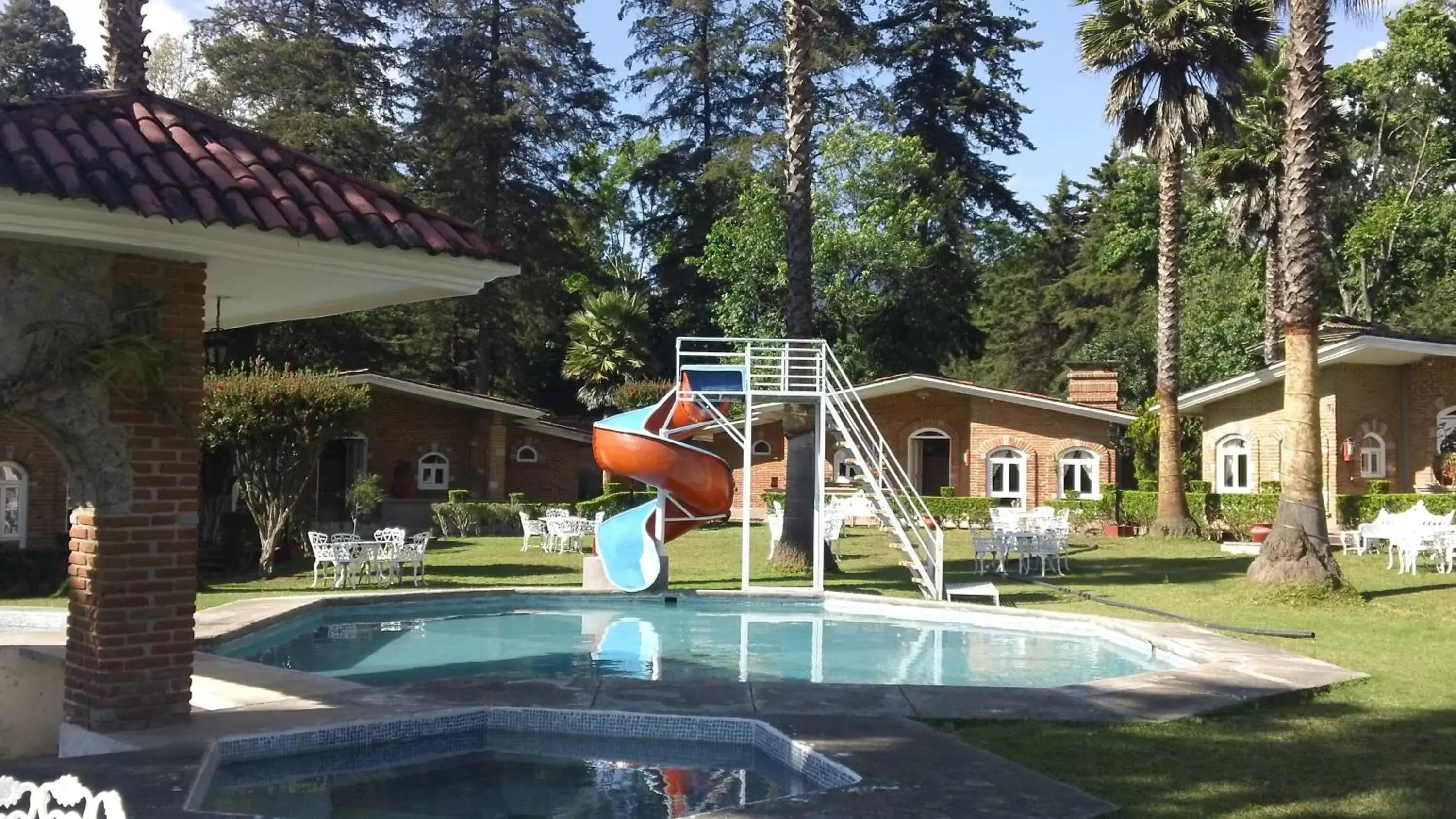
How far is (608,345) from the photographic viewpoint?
3625 cm

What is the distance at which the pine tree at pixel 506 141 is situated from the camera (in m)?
39.2

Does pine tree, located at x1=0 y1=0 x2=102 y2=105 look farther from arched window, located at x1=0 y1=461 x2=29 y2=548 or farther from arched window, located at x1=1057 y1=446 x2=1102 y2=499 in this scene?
A: arched window, located at x1=1057 y1=446 x2=1102 y2=499

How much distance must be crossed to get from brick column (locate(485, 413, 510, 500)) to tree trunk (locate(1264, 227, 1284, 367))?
1938cm

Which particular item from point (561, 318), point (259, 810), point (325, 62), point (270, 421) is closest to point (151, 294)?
point (259, 810)

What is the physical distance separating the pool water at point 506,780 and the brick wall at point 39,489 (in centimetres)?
1691

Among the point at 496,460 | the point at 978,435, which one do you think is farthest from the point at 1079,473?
the point at 496,460

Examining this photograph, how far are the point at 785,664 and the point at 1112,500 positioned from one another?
18797 millimetres

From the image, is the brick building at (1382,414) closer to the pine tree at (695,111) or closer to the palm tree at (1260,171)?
the palm tree at (1260,171)

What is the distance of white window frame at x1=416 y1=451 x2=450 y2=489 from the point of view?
31469 mm

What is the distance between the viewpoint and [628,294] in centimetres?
4472

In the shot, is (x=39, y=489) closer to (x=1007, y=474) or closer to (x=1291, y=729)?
(x=1291, y=729)

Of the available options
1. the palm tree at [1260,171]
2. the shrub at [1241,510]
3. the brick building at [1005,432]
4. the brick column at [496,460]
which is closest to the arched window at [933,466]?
the brick building at [1005,432]

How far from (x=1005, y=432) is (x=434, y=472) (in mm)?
15383

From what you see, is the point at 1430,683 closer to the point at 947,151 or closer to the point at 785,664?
the point at 785,664
